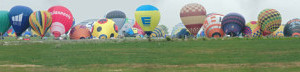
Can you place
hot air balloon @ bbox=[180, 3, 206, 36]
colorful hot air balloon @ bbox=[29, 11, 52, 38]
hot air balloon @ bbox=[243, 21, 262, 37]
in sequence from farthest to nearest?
1. hot air balloon @ bbox=[243, 21, 262, 37]
2. hot air balloon @ bbox=[180, 3, 206, 36]
3. colorful hot air balloon @ bbox=[29, 11, 52, 38]

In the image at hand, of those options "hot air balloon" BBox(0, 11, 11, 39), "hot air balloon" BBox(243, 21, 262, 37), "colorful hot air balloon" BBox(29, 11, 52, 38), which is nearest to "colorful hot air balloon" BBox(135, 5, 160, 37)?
"hot air balloon" BBox(243, 21, 262, 37)

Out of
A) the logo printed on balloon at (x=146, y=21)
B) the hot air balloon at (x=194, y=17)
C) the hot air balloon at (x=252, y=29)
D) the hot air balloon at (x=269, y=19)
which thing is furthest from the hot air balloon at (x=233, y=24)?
the logo printed on balloon at (x=146, y=21)

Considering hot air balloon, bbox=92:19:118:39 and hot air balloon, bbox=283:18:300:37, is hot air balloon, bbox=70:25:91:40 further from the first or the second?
hot air balloon, bbox=283:18:300:37

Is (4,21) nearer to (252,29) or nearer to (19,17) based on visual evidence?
(19,17)

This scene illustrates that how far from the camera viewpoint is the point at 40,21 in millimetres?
62656

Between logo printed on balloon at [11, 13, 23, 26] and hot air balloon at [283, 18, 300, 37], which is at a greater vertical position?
logo printed on balloon at [11, 13, 23, 26]

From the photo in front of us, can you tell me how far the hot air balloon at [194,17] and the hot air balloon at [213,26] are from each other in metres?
1.91

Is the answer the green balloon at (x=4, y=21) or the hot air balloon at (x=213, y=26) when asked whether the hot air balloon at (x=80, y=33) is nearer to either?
the green balloon at (x=4, y=21)

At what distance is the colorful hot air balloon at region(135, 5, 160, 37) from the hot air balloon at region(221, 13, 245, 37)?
11530mm

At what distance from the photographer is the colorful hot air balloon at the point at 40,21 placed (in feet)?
205

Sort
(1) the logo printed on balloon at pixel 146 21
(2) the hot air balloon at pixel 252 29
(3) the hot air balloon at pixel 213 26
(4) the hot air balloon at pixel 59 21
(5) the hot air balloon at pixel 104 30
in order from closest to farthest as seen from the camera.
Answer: (4) the hot air balloon at pixel 59 21, (5) the hot air balloon at pixel 104 30, (1) the logo printed on balloon at pixel 146 21, (3) the hot air balloon at pixel 213 26, (2) the hot air balloon at pixel 252 29

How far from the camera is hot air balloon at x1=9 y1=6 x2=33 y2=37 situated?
6565 cm

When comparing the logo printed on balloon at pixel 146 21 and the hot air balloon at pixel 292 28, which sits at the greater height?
the logo printed on balloon at pixel 146 21

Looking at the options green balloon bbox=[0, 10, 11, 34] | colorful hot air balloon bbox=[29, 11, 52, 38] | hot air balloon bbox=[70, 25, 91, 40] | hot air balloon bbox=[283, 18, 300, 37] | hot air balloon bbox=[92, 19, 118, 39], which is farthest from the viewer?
hot air balloon bbox=[283, 18, 300, 37]
